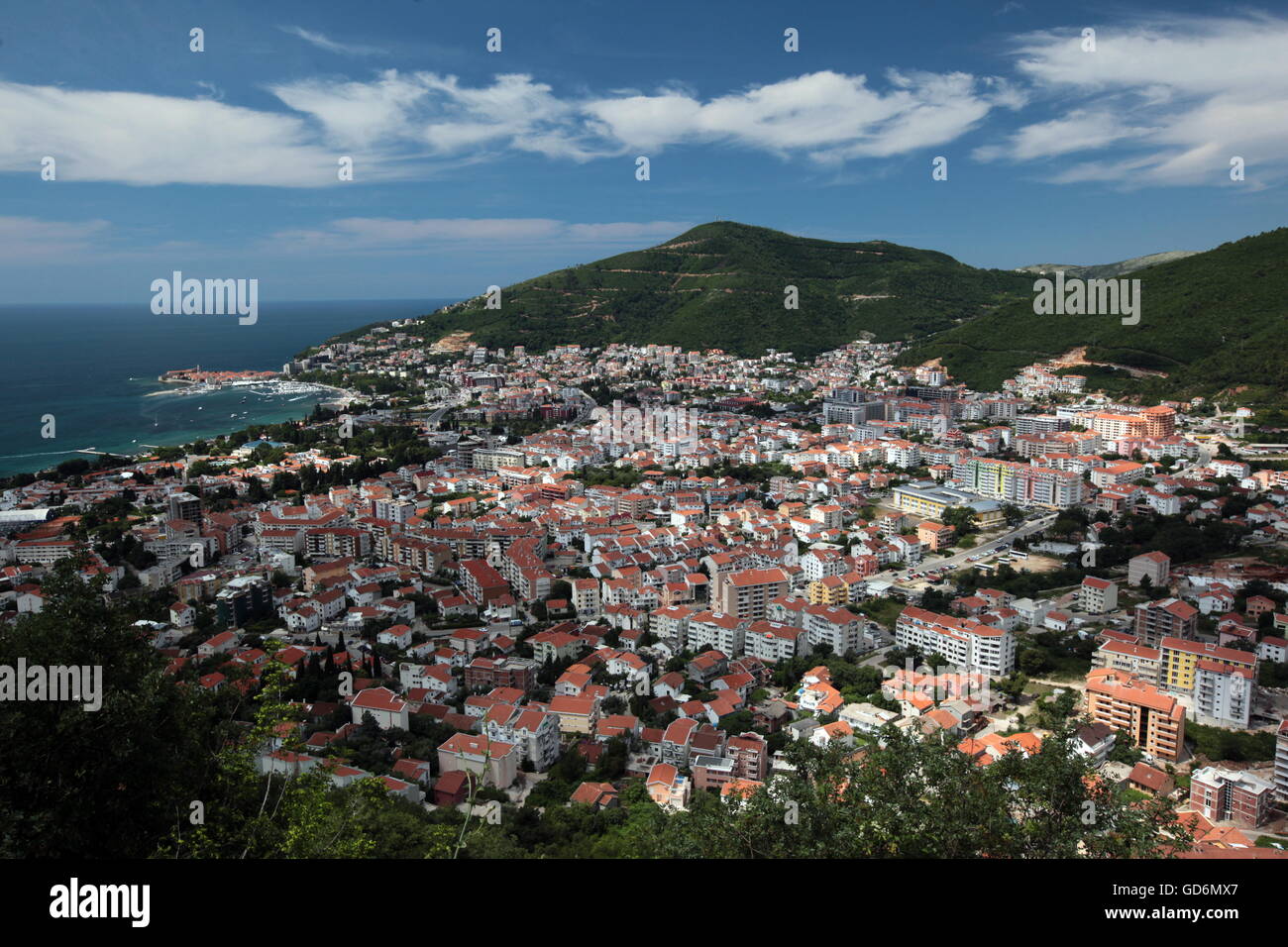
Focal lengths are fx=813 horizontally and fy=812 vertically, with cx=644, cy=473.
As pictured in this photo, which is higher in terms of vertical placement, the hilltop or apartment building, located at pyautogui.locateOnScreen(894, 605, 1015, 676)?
the hilltop

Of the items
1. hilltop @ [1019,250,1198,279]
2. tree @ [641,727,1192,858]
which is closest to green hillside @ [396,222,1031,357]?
hilltop @ [1019,250,1198,279]

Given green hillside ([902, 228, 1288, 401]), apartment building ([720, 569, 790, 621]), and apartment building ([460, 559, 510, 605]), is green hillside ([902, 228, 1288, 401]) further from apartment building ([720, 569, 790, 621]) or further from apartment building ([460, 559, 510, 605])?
apartment building ([460, 559, 510, 605])

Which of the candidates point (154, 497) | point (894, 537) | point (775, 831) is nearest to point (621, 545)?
point (894, 537)

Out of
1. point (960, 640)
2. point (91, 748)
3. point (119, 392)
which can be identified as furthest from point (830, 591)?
point (119, 392)

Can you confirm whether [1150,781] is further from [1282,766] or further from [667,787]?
[667,787]

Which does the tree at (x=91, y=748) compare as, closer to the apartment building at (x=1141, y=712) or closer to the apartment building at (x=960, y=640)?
the apartment building at (x=1141, y=712)

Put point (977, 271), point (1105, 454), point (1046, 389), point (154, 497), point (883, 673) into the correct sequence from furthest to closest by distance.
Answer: point (977, 271)
point (1046, 389)
point (1105, 454)
point (154, 497)
point (883, 673)
